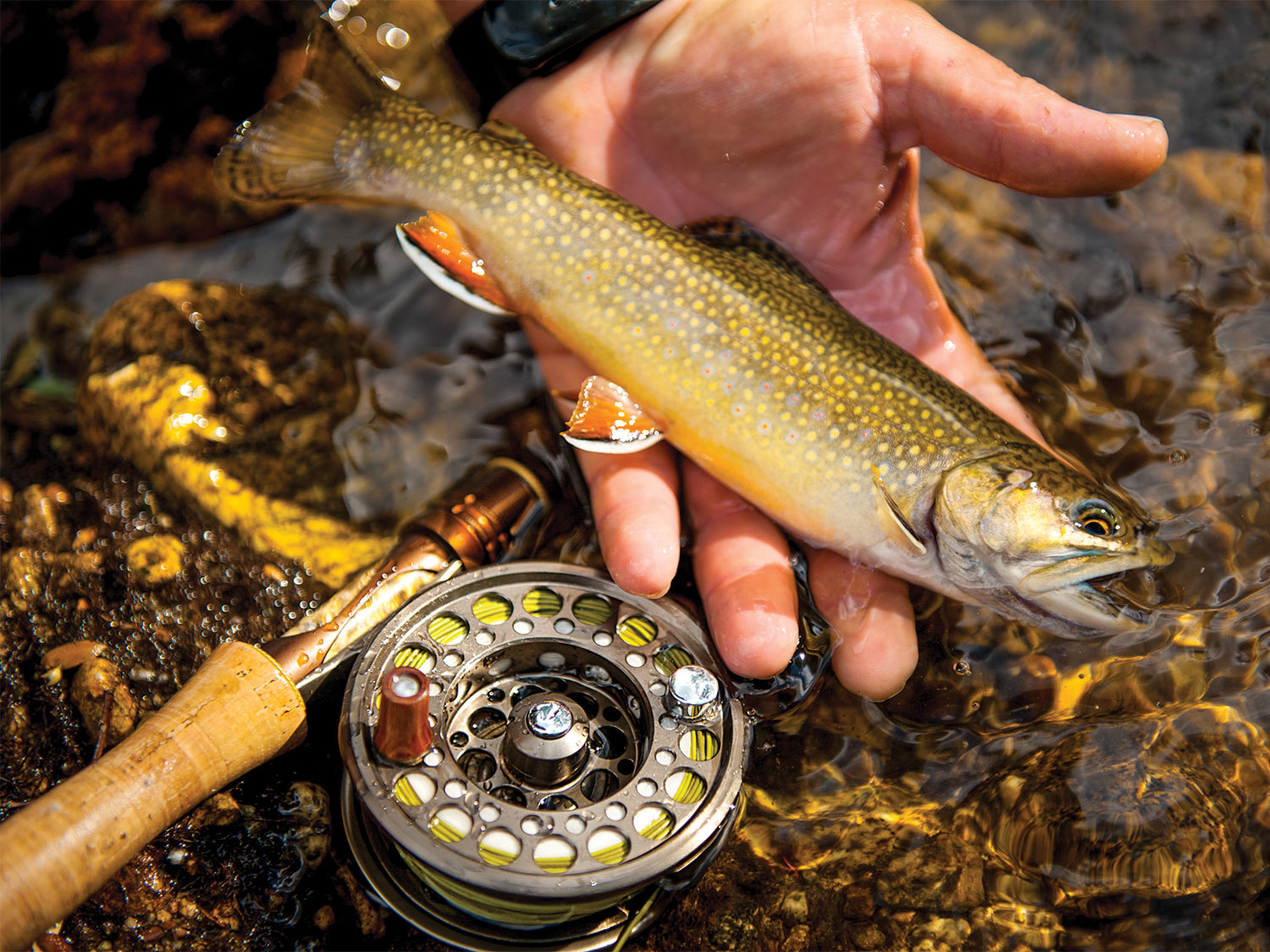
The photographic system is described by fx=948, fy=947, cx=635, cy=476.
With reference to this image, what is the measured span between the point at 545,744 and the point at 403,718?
34cm

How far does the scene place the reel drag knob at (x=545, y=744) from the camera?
7.30 ft

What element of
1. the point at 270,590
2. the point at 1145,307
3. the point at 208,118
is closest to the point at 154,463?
the point at 270,590

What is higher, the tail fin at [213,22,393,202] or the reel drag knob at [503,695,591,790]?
the tail fin at [213,22,393,202]

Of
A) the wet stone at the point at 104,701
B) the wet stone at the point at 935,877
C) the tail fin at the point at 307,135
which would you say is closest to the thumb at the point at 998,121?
the tail fin at the point at 307,135

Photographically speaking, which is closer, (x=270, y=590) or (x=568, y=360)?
(x=270, y=590)

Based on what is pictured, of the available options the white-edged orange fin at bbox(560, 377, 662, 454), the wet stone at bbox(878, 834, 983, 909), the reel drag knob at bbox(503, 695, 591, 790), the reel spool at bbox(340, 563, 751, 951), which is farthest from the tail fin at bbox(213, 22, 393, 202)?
the wet stone at bbox(878, 834, 983, 909)

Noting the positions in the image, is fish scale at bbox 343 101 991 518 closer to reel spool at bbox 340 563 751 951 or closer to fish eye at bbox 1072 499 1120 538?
fish eye at bbox 1072 499 1120 538

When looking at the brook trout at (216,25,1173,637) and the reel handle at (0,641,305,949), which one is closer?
the reel handle at (0,641,305,949)

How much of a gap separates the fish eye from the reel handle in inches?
81.7

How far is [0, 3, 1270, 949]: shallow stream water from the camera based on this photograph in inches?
95.4

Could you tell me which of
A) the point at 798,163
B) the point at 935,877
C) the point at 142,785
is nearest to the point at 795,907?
the point at 935,877

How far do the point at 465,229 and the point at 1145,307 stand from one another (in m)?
2.56

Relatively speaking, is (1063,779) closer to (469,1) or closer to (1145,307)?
(1145,307)

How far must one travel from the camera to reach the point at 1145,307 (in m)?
3.61
